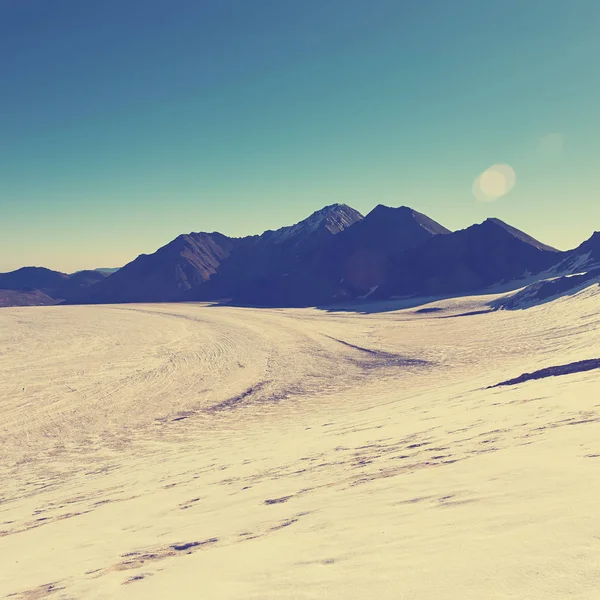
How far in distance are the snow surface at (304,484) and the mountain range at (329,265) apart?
54.0 metres

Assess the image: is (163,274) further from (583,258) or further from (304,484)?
(304,484)

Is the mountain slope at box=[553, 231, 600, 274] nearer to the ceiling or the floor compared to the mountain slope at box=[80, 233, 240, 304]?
nearer to the floor

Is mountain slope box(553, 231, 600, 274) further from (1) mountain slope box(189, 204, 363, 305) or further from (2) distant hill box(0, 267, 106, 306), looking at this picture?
(2) distant hill box(0, 267, 106, 306)

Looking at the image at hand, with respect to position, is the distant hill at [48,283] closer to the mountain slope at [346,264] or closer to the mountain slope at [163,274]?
the mountain slope at [163,274]

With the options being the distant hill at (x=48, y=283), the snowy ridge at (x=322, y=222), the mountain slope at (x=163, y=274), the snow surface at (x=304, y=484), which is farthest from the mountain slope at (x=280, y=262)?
the snow surface at (x=304, y=484)

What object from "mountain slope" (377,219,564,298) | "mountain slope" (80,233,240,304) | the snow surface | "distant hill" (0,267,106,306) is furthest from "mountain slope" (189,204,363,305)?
the snow surface

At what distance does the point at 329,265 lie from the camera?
321 feet

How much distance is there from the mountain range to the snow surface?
177 ft

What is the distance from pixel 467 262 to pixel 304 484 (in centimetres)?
7668

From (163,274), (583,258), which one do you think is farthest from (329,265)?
(583,258)

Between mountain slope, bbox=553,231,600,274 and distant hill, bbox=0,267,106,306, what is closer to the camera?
mountain slope, bbox=553,231,600,274

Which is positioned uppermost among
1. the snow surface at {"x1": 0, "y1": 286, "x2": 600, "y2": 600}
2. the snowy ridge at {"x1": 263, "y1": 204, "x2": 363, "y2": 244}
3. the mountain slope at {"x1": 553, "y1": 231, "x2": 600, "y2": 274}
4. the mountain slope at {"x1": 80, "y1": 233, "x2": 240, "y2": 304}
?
the snowy ridge at {"x1": 263, "y1": 204, "x2": 363, "y2": 244}

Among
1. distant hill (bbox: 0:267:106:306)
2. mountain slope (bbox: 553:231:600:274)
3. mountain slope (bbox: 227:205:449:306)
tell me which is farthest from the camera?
distant hill (bbox: 0:267:106:306)

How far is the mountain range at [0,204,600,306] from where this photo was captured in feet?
248
